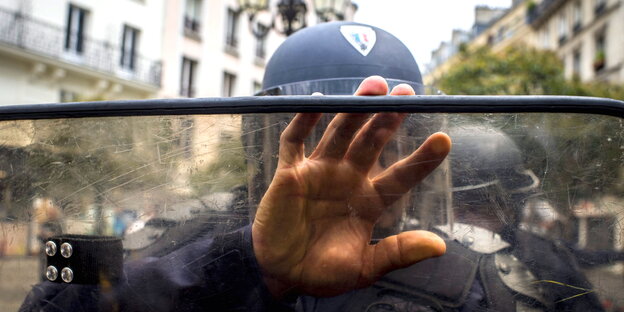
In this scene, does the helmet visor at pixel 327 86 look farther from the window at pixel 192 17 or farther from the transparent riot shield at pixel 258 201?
the window at pixel 192 17

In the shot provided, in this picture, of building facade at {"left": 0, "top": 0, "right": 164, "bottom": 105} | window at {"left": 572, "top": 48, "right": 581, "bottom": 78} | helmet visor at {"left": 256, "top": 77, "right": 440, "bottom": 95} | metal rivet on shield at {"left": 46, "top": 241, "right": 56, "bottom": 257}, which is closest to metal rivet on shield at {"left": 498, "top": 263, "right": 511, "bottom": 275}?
metal rivet on shield at {"left": 46, "top": 241, "right": 56, "bottom": 257}

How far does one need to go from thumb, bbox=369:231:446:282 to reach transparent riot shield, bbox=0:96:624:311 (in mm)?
13

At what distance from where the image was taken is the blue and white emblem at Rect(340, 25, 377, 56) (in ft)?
6.10

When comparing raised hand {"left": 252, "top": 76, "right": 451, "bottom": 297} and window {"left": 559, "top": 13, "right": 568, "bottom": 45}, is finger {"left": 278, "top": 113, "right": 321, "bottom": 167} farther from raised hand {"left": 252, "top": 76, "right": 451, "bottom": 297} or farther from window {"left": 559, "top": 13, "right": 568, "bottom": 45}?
window {"left": 559, "top": 13, "right": 568, "bottom": 45}

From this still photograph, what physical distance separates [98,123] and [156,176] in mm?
141

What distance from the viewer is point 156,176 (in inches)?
38.0

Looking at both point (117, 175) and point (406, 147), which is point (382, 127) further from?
point (117, 175)

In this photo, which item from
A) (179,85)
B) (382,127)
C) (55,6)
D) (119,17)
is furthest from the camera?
(179,85)

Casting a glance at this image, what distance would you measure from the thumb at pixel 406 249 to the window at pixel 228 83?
19778 mm

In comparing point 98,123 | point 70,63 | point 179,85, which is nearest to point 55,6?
point 70,63

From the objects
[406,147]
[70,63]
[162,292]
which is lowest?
[162,292]

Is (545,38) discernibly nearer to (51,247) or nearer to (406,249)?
(406,249)

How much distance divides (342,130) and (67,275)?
567mm

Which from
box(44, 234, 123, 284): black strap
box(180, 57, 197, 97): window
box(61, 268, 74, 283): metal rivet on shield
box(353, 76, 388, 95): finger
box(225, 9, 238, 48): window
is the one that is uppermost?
box(225, 9, 238, 48): window
